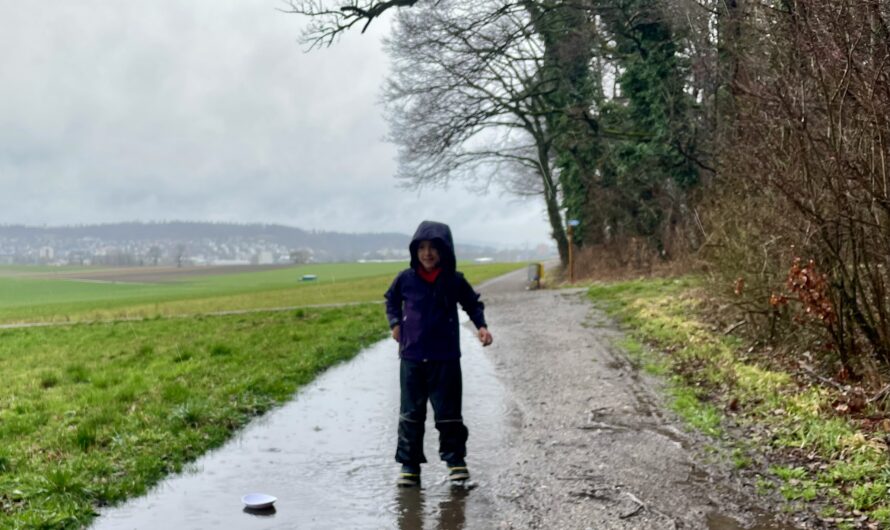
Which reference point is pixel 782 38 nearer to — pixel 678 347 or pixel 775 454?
pixel 775 454

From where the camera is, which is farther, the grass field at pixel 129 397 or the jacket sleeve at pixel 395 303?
the jacket sleeve at pixel 395 303

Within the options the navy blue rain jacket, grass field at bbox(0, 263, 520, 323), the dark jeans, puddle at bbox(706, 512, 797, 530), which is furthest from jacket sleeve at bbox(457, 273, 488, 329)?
grass field at bbox(0, 263, 520, 323)

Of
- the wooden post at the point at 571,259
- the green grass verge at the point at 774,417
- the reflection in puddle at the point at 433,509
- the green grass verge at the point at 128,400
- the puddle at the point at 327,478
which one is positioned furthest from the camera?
the wooden post at the point at 571,259

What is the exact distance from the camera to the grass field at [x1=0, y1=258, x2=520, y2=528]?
5.59 m

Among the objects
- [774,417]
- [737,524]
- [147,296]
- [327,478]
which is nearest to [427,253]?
[327,478]

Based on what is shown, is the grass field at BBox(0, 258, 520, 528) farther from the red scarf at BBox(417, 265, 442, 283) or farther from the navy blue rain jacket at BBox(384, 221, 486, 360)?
the red scarf at BBox(417, 265, 442, 283)

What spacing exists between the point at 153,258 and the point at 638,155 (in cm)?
10922

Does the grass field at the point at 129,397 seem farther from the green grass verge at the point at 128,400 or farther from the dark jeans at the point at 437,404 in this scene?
the dark jeans at the point at 437,404

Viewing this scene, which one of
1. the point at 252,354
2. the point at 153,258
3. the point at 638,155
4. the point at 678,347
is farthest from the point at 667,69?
the point at 153,258

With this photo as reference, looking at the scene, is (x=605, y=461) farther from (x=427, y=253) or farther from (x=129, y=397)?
(x=129, y=397)

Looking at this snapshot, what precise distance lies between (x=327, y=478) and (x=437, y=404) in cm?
100

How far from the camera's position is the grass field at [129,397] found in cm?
559

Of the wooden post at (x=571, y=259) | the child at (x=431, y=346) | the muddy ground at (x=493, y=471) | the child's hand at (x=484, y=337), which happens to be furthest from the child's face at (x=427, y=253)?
the wooden post at (x=571, y=259)

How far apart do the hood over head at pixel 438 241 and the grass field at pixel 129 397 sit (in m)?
2.58
